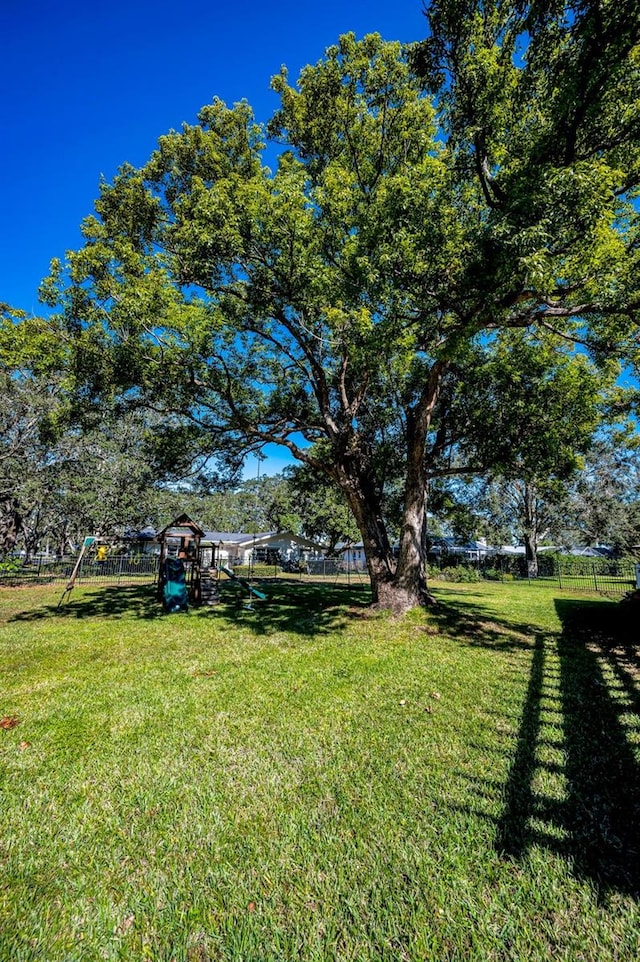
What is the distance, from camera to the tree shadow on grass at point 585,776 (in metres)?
2.31

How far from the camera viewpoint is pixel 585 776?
3090mm

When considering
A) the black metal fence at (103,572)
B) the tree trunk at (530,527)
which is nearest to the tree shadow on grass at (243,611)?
the black metal fence at (103,572)

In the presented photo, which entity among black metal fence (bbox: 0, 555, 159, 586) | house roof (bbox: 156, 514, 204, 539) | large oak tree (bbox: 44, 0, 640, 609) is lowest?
black metal fence (bbox: 0, 555, 159, 586)

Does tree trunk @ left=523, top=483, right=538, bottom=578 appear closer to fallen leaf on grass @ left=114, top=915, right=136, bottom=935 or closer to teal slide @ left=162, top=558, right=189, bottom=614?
teal slide @ left=162, top=558, right=189, bottom=614

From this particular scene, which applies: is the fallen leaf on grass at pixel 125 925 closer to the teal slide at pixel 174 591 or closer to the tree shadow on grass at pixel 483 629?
the tree shadow on grass at pixel 483 629

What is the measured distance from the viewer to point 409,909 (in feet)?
6.37

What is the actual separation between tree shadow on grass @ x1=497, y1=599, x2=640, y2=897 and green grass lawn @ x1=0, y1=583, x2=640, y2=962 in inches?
0.6

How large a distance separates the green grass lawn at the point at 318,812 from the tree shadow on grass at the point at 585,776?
0.02 meters

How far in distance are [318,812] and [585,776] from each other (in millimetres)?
2110

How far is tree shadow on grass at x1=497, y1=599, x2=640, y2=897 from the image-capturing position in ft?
7.57

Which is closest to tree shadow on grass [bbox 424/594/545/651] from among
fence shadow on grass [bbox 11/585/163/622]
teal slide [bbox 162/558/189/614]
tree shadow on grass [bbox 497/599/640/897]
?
tree shadow on grass [bbox 497/599/640/897]

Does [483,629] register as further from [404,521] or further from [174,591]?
[174,591]

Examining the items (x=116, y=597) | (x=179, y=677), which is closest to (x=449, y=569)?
(x=116, y=597)

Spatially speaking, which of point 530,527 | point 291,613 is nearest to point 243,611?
point 291,613
